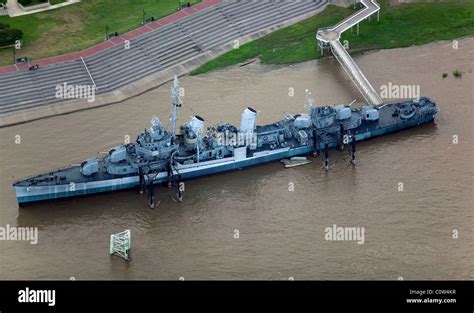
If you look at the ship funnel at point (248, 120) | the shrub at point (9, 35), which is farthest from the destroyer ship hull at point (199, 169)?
the shrub at point (9, 35)

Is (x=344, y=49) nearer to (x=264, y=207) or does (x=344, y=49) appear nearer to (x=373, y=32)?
(x=373, y=32)

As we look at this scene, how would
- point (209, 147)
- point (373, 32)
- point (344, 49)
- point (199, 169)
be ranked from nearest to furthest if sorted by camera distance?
point (199, 169) → point (209, 147) → point (344, 49) → point (373, 32)

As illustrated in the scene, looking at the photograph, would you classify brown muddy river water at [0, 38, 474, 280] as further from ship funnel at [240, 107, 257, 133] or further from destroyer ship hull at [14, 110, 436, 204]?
ship funnel at [240, 107, 257, 133]

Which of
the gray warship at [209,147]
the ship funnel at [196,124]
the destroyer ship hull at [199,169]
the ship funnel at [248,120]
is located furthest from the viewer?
the ship funnel at [248,120]

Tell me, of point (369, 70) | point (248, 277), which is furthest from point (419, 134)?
point (248, 277)

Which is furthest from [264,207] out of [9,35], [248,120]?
[9,35]

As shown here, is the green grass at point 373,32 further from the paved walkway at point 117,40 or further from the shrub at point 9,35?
the shrub at point 9,35

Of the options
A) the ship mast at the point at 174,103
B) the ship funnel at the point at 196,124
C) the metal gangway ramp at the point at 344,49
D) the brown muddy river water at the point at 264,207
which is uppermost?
the metal gangway ramp at the point at 344,49
